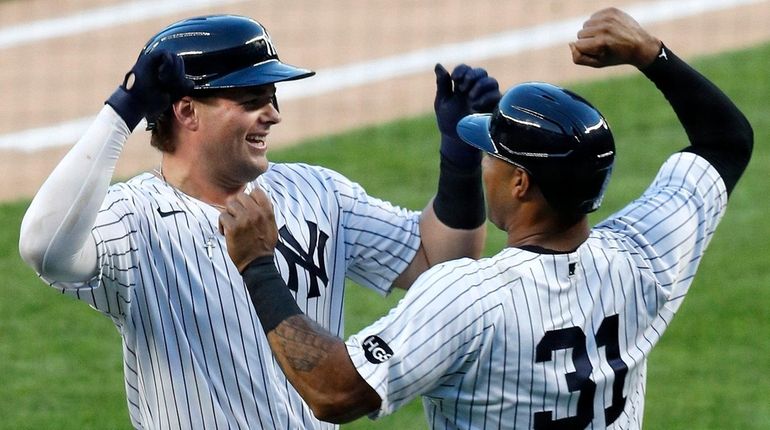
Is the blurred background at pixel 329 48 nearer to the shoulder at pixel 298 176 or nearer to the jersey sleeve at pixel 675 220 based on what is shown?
the shoulder at pixel 298 176

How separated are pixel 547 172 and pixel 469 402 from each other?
59 cm

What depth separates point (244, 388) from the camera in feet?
12.8

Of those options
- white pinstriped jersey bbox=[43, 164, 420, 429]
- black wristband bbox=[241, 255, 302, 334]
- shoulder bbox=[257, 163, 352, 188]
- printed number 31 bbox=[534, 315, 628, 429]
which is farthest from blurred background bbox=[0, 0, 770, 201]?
printed number 31 bbox=[534, 315, 628, 429]

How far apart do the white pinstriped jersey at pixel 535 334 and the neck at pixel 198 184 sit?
0.94 metres

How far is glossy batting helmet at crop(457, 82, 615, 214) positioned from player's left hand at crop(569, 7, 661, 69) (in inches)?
11.6

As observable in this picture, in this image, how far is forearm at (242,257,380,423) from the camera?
321cm

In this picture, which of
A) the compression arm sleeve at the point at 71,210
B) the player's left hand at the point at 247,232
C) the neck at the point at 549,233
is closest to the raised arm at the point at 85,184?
the compression arm sleeve at the point at 71,210

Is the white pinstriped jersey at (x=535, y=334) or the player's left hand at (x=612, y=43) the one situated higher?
the player's left hand at (x=612, y=43)

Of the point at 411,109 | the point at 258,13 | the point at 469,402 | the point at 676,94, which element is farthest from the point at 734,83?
the point at 469,402

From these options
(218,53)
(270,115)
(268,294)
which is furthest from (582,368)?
(218,53)

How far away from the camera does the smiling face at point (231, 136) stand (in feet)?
13.2

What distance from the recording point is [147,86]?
3617 millimetres

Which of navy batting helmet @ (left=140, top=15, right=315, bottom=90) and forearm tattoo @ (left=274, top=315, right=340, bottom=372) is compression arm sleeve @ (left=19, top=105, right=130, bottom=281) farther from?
forearm tattoo @ (left=274, top=315, right=340, bottom=372)

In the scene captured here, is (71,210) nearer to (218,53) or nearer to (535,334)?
(218,53)
